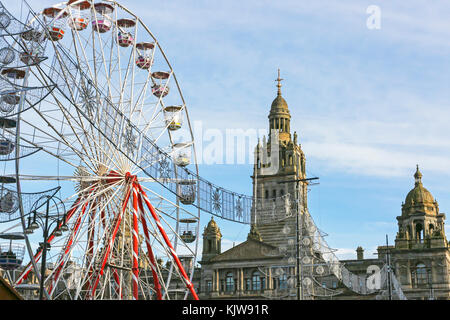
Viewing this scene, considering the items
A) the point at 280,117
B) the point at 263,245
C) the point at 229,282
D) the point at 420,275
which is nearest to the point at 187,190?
the point at 263,245

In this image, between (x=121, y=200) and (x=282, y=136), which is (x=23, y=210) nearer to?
(x=121, y=200)

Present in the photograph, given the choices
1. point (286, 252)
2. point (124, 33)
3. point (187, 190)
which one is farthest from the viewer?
point (286, 252)

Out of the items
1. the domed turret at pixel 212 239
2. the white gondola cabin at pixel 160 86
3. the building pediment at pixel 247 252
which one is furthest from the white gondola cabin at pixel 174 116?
the domed turret at pixel 212 239

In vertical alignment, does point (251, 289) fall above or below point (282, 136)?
below

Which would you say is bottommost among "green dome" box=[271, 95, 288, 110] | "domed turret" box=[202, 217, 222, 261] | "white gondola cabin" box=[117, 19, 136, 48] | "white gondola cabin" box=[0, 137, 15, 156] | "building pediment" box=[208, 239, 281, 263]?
"white gondola cabin" box=[0, 137, 15, 156]

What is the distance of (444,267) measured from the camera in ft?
307

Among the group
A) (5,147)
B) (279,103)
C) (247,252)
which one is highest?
(279,103)

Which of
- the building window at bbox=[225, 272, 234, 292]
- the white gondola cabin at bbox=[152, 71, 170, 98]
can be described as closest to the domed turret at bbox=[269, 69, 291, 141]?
the building window at bbox=[225, 272, 234, 292]

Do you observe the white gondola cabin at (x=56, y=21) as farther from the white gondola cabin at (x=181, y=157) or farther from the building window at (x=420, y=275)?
the building window at (x=420, y=275)

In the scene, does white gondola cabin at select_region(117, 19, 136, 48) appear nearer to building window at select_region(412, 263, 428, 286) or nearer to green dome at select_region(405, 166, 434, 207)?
building window at select_region(412, 263, 428, 286)

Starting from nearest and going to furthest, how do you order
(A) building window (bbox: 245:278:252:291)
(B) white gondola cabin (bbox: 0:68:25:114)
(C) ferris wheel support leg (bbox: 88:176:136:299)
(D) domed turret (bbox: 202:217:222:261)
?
(B) white gondola cabin (bbox: 0:68:25:114)
(C) ferris wheel support leg (bbox: 88:176:136:299)
(A) building window (bbox: 245:278:252:291)
(D) domed turret (bbox: 202:217:222:261)

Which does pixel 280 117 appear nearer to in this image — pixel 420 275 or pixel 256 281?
pixel 256 281

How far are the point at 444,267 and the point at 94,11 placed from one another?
2588 inches
